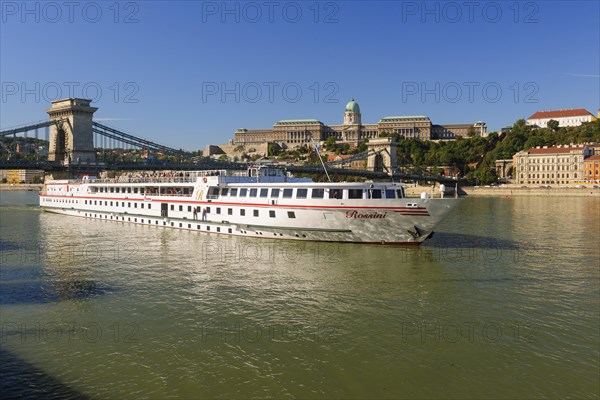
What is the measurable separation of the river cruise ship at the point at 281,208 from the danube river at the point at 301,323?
1536 millimetres

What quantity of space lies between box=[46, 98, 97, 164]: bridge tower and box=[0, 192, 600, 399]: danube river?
63419 mm

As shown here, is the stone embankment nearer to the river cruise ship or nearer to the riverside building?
the riverside building

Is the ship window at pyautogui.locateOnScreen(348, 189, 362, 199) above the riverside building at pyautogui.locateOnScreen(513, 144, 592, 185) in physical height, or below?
below

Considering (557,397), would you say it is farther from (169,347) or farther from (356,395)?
(169,347)

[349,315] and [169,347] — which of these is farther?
[349,315]

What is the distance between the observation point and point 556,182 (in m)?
107

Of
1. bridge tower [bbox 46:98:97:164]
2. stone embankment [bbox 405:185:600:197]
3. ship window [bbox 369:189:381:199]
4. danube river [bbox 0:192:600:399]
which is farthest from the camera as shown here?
stone embankment [bbox 405:185:600:197]

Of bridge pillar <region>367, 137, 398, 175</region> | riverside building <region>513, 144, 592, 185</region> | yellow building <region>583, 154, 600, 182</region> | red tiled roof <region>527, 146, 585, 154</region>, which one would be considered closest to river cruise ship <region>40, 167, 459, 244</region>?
yellow building <region>583, 154, 600, 182</region>

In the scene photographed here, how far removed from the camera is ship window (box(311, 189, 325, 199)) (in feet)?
84.3

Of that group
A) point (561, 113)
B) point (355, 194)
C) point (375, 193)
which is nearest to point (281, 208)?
point (355, 194)

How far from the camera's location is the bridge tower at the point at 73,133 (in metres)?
82.4

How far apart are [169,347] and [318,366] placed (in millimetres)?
3784

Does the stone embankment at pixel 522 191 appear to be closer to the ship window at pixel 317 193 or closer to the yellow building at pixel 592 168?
the yellow building at pixel 592 168

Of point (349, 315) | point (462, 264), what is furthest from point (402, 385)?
point (462, 264)
